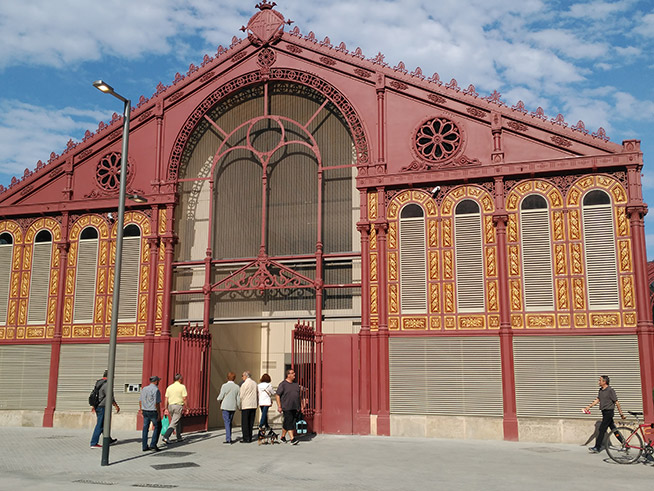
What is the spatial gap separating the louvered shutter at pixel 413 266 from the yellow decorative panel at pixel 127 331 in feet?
28.8

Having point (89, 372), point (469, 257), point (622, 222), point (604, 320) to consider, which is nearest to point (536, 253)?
point (469, 257)

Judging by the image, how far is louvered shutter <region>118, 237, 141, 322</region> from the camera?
70.6 feet

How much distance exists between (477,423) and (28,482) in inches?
446

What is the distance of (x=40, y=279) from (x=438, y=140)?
1407cm

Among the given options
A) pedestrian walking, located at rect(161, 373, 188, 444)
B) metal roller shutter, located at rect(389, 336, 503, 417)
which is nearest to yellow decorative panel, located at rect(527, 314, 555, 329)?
metal roller shutter, located at rect(389, 336, 503, 417)

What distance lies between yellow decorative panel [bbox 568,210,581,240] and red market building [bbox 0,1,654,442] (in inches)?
Result: 2.3

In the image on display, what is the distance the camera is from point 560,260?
18.1 metres

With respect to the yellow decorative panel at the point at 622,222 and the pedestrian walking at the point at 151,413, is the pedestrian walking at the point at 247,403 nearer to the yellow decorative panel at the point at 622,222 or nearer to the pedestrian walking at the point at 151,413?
the pedestrian walking at the point at 151,413

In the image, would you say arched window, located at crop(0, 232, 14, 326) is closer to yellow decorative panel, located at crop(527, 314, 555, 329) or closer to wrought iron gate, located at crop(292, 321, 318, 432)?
wrought iron gate, located at crop(292, 321, 318, 432)

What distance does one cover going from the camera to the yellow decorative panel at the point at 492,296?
18.3 meters

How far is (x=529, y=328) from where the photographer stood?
1797cm

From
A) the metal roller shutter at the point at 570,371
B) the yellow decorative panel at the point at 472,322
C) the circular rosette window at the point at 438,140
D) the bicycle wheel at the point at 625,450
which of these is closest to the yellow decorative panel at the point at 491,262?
the yellow decorative panel at the point at 472,322

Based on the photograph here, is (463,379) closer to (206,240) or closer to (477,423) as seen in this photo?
(477,423)

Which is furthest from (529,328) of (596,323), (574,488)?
(574,488)
